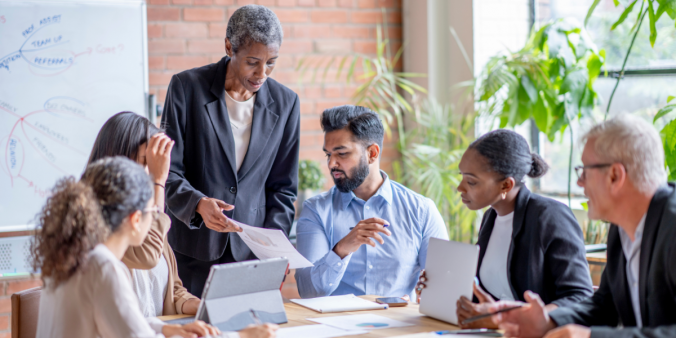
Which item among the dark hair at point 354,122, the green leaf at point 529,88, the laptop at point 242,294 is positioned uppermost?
the green leaf at point 529,88

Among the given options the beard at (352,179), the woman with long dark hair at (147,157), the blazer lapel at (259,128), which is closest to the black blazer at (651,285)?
the beard at (352,179)

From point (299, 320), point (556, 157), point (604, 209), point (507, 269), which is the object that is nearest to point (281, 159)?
point (299, 320)

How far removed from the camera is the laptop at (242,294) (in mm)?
1557

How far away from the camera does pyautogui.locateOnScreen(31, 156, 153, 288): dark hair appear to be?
133cm

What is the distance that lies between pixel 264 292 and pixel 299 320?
0.16 m

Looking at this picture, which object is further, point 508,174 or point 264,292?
point 508,174

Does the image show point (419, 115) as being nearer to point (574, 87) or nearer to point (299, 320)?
point (574, 87)

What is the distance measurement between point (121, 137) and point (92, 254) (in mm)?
599

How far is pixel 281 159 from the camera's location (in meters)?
2.46

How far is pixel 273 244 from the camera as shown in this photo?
192cm

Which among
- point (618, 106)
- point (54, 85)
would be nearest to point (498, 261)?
point (618, 106)

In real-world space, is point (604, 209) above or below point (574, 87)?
below

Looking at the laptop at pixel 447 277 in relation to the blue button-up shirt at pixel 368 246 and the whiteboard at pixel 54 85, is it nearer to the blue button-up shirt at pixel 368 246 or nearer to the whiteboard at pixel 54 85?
the blue button-up shirt at pixel 368 246

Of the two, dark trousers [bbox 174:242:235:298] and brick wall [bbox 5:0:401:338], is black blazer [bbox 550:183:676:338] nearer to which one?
dark trousers [bbox 174:242:235:298]
